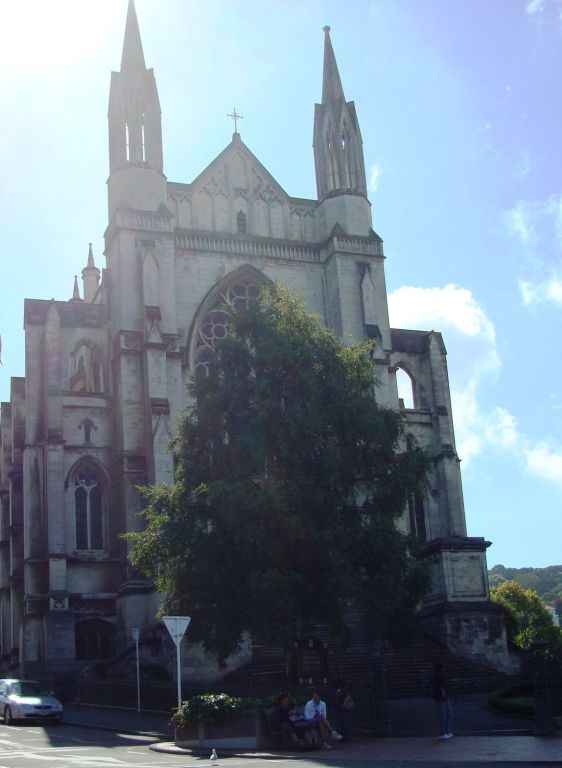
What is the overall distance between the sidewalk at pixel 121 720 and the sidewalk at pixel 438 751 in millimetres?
3880

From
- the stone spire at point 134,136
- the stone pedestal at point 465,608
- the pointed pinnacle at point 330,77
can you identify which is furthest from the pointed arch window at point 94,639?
the pointed pinnacle at point 330,77

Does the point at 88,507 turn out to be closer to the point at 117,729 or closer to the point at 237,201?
the point at 237,201

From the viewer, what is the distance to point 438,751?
19016 millimetres

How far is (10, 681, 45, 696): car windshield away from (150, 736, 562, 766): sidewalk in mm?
9069

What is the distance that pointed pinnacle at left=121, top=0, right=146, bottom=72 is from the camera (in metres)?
50.0

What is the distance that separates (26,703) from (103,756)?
31.7ft

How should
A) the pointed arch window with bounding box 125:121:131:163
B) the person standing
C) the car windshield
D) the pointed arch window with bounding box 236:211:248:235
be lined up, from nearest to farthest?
1. the person standing
2. the car windshield
3. the pointed arch window with bounding box 125:121:131:163
4. the pointed arch window with bounding box 236:211:248:235

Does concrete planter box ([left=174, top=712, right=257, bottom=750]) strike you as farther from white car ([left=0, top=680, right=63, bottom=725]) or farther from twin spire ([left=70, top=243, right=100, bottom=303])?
twin spire ([left=70, top=243, right=100, bottom=303])

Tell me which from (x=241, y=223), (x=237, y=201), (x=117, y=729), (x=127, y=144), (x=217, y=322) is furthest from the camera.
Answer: (x=237, y=201)

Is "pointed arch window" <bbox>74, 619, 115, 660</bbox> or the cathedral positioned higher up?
the cathedral

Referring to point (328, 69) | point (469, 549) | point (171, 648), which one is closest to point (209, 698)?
point (171, 648)

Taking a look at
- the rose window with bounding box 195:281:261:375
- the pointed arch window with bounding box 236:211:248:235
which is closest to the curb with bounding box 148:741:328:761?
the rose window with bounding box 195:281:261:375

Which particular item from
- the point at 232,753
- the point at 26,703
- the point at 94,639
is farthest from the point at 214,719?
the point at 94,639

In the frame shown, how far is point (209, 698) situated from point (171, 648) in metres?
12.6
